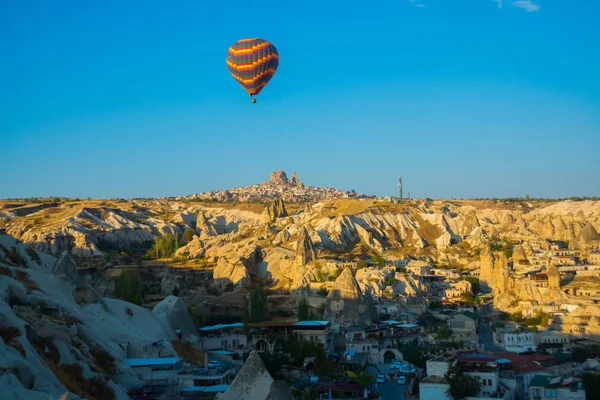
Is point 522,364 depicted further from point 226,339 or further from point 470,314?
point 470,314

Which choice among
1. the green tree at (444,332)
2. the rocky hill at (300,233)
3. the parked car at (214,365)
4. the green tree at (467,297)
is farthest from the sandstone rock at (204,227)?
the parked car at (214,365)

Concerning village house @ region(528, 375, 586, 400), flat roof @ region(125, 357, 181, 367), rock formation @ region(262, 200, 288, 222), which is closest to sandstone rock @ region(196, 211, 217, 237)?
rock formation @ region(262, 200, 288, 222)

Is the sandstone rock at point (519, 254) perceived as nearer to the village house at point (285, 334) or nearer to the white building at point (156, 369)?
the village house at point (285, 334)

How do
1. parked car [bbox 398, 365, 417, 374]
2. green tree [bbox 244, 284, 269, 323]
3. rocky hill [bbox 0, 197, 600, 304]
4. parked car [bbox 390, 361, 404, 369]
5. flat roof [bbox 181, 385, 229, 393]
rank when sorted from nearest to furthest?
flat roof [bbox 181, 385, 229, 393] → parked car [bbox 398, 365, 417, 374] → parked car [bbox 390, 361, 404, 369] → green tree [bbox 244, 284, 269, 323] → rocky hill [bbox 0, 197, 600, 304]

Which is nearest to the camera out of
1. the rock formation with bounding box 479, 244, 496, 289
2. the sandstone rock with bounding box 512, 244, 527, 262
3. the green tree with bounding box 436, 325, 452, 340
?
the green tree with bounding box 436, 325, 452, 340

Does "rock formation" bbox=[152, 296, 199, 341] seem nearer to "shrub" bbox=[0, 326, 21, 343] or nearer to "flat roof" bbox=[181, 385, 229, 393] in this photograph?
"flat roof" bbox=[181, 385, 229, 393]

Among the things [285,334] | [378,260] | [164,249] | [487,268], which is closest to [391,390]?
[285,334]

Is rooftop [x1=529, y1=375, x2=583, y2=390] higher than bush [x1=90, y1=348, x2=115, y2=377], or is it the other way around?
bush [x1=90, y1=348, x2=115, y2=377]
